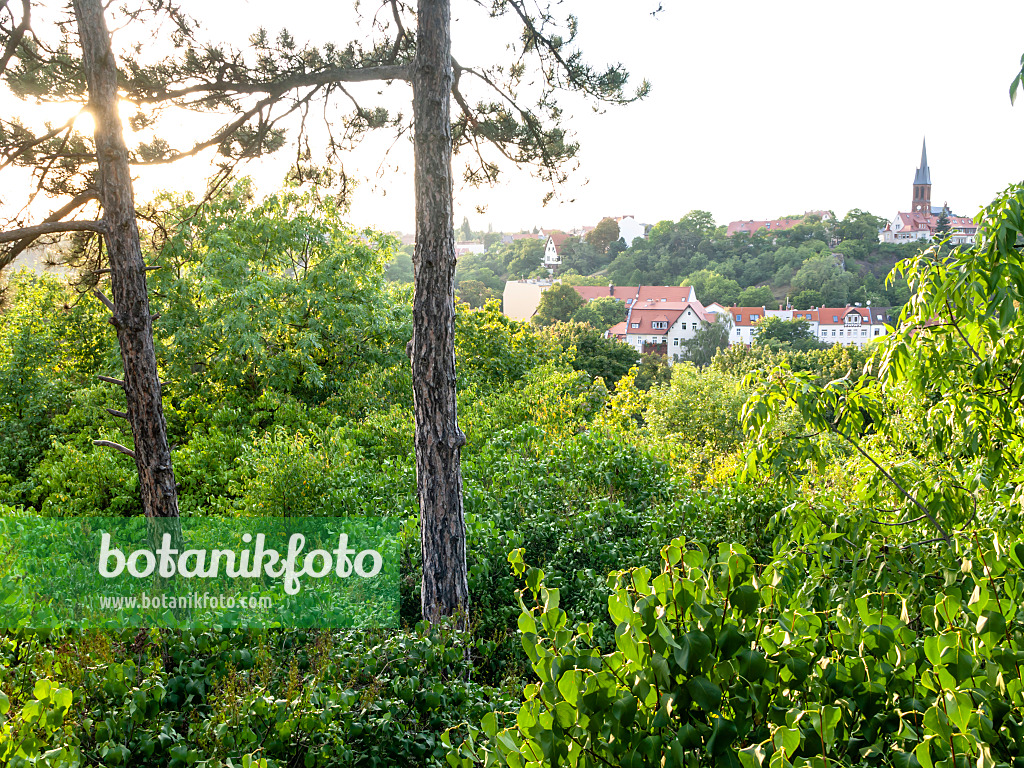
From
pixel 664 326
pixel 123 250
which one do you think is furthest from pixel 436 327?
pixel 664 326

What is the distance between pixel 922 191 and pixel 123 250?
4746 inches

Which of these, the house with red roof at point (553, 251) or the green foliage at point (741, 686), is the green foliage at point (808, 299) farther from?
the green foliage at point (741, 686)

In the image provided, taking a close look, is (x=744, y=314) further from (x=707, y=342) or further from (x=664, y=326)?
(x=664, y=326)

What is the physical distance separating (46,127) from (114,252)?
1638 millimetres

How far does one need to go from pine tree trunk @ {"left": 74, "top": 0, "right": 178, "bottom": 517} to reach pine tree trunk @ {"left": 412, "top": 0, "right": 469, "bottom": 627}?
1731 mm

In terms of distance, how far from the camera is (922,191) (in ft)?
331

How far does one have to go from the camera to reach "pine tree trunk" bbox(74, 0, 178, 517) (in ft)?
13.6

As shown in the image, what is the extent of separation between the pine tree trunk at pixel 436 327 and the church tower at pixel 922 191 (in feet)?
378

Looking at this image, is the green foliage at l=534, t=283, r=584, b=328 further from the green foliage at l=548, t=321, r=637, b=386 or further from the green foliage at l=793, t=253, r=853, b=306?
the green foliage at l=793, t=253, r=853, b=306

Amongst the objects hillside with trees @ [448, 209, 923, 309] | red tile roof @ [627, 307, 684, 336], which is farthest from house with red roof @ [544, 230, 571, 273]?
red tile roof @ [627, 307, 684, 336]

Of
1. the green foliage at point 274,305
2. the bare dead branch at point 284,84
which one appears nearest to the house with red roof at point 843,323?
the green foliage at point 274,305

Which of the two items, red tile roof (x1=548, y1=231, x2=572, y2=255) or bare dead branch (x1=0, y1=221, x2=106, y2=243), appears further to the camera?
red tile roof (x1=548, y1=231, x2=572, y2=255)

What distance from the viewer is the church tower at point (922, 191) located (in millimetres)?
99375

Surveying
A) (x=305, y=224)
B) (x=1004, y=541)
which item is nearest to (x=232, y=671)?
(x=1004, y=541)
